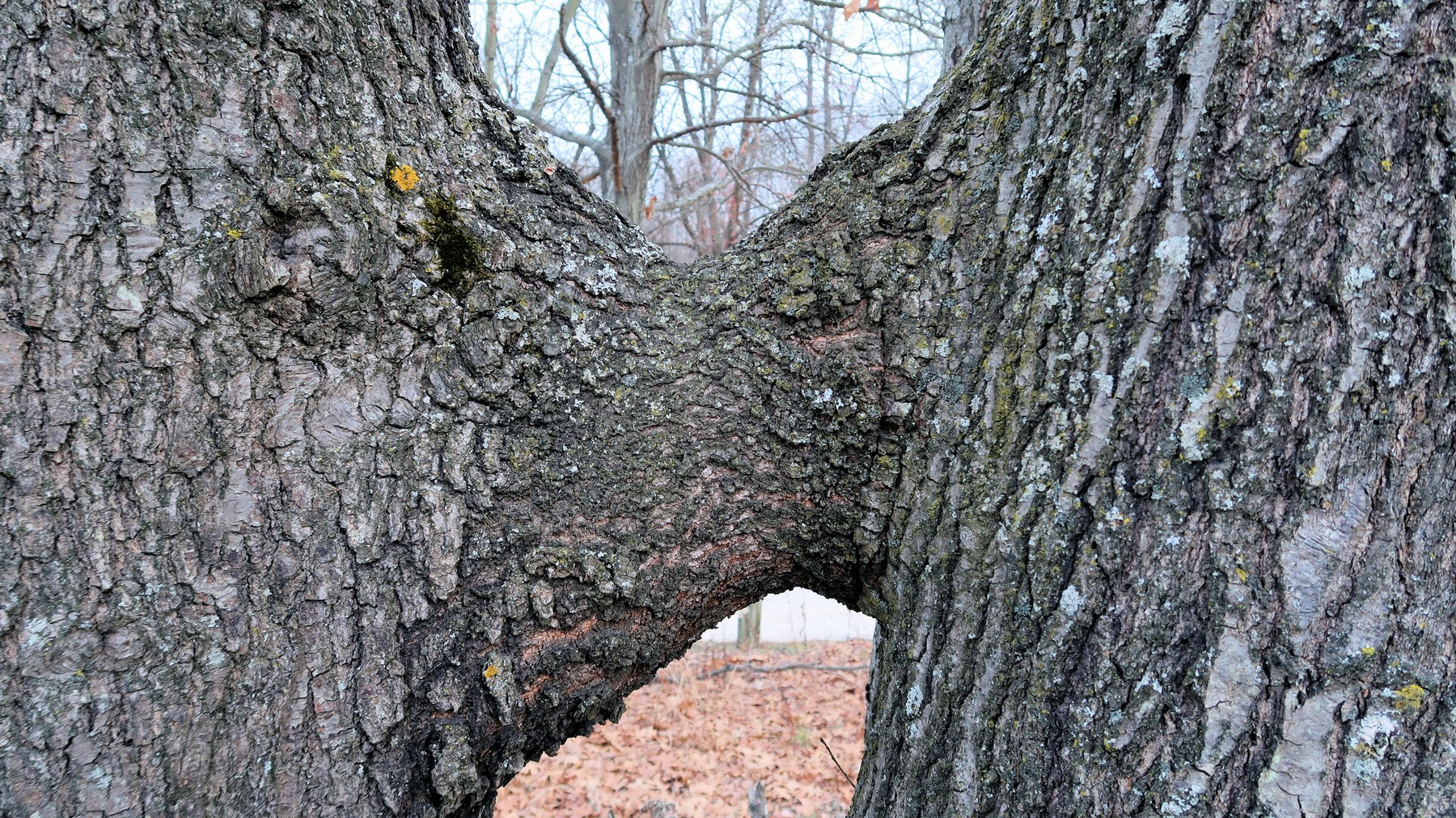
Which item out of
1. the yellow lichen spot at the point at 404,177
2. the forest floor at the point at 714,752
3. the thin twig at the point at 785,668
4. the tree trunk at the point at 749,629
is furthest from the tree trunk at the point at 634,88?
the yellow lichen spot at the point at 404,177

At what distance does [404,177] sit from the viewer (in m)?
1.27

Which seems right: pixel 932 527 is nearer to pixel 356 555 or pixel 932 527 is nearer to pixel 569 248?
pixel 569 248

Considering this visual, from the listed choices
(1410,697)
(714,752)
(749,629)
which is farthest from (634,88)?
(1410,697)

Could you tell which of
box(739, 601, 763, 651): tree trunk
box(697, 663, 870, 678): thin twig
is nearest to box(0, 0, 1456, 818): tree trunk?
box(697, 663, 870, 678): thin twig

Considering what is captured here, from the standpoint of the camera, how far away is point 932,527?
52.2 inches

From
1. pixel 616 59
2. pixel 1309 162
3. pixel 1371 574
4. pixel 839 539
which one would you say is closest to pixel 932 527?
pixel 839 539

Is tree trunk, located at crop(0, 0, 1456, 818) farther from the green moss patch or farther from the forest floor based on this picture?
the forest floor

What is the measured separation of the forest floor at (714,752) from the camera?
185 inches

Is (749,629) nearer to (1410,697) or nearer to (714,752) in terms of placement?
(714,752)

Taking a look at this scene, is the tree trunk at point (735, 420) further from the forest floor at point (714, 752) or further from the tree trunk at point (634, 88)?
the tree trunk at point (634, 88)

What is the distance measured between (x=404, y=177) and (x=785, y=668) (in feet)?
21.9

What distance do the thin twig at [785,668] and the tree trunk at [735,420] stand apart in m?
6.10

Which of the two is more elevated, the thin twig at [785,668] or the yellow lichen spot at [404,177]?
the yellow lichen spot at [404,177]

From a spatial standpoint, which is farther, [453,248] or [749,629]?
[749,629]
